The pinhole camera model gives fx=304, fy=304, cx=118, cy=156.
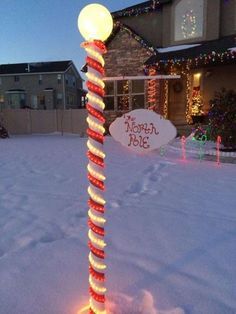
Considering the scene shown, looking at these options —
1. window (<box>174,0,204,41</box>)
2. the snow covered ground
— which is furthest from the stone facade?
the snow covered ground

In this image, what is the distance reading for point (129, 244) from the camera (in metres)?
3.07

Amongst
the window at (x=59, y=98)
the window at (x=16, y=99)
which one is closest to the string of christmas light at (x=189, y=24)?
the window at (x=59, y=98)

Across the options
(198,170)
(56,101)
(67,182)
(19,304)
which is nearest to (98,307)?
(19,304)

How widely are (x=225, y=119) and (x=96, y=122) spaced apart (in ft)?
23.7

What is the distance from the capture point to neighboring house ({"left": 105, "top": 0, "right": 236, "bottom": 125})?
42.4 feet

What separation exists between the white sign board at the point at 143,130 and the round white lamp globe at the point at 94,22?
5952mm

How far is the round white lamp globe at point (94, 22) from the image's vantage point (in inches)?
68.0

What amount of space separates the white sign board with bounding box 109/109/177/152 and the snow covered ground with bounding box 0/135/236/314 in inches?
76.9

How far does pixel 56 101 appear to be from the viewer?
1428 inches

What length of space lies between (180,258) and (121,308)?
90 cm

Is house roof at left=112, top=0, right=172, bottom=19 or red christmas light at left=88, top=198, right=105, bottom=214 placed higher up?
house roof at left=112, top=0, right=172, bottom=19

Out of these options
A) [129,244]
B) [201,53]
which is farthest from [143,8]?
[129,244]

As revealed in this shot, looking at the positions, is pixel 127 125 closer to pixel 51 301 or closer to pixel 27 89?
pixel 51 301

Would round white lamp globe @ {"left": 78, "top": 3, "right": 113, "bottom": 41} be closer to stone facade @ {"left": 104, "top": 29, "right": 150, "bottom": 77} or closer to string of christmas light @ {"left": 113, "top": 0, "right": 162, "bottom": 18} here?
stone facade @ {"left": 104, "top": 29, "right": 150, "bottom": 77}
